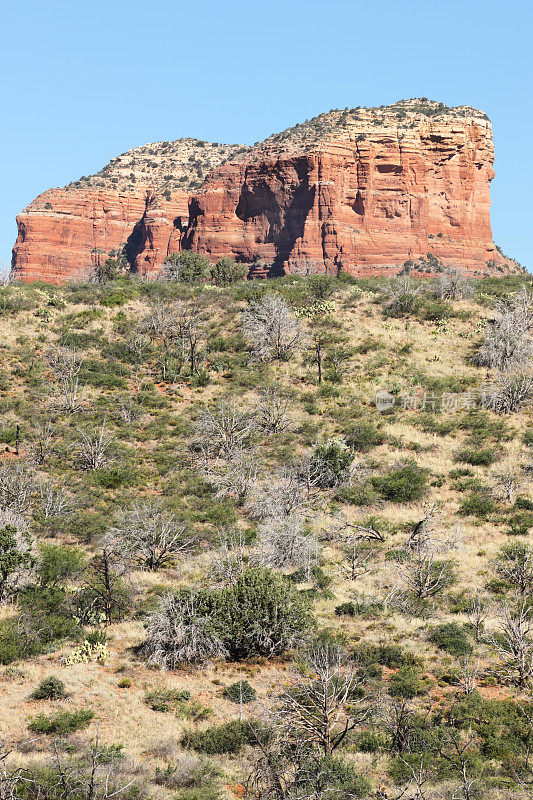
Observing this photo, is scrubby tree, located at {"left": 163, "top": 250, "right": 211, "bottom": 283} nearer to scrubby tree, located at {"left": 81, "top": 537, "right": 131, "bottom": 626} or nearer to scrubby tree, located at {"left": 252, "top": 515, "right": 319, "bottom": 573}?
scrubby tree, located at {"left": 252, "top": 515, "right": 319, "bottom": 573}

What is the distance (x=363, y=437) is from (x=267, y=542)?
11718 mm

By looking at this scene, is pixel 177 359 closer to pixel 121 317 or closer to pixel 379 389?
pixel 121 317

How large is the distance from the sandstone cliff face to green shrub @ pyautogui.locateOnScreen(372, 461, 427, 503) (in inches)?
3076

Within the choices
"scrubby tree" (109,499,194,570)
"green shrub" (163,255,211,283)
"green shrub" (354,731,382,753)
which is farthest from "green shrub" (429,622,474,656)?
"green shrub" (163,255,211,283)

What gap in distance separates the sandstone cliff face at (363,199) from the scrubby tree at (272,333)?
63052 mm

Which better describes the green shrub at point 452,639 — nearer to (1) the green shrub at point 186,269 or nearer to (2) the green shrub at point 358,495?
(2) the green shrub at point 358,495

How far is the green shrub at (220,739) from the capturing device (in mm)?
12898

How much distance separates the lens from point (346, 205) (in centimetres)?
10956

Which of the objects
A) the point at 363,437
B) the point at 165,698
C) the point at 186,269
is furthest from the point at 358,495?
the point at 186,269

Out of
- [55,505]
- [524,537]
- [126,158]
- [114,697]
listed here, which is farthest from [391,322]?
[126,158]

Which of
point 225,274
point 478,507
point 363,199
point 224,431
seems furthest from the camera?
point 363,199

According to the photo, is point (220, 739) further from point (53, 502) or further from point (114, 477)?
point (114, 477)

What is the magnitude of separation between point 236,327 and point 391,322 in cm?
1044

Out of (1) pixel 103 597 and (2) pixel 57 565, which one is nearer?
(1) pixel 103 597
